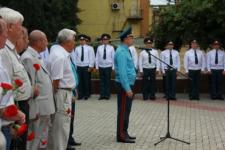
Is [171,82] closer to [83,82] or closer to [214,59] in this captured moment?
[214,59]

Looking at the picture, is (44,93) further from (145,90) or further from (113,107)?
(145,90)

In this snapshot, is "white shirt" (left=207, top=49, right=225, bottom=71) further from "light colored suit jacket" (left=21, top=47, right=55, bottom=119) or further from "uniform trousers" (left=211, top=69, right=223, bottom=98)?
"light colored suit jacket" (left=21, top=47, right=55, bottom=119)

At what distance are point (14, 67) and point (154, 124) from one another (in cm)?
672

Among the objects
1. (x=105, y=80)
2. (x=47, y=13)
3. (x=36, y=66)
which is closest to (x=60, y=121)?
(x=36, y=66)

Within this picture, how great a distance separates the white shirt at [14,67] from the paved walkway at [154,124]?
338 centimetres

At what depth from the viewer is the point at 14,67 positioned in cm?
565

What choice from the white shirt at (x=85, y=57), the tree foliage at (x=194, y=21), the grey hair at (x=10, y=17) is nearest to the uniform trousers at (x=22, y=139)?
the grey hair at (x=10, y=17)

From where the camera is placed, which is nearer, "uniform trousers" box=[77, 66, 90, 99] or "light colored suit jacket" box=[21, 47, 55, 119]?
"light colored suit jacket" box=[21, 47, 55, 119]

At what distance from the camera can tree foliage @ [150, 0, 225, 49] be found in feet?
58.2

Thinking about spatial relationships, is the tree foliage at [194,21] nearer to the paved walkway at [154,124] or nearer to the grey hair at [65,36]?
the paved walkway at [154,124]

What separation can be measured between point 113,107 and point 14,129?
34.0ft

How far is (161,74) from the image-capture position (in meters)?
18.3

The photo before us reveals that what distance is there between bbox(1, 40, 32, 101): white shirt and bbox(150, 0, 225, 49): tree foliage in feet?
40.2

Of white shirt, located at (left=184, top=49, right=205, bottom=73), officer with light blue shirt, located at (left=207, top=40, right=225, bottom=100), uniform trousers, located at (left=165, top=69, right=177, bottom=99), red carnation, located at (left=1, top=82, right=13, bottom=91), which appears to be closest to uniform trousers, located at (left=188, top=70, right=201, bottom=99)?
white shirt, located at (left=184, top=49, right=205, bottom=73)
